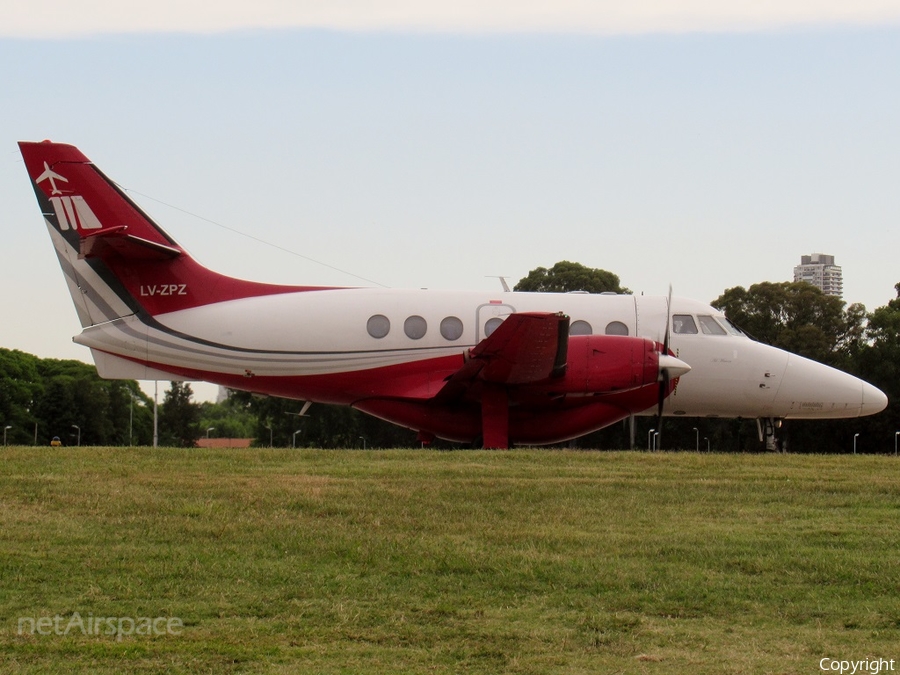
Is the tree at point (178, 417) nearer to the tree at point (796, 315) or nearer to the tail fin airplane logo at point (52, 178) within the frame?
the tree at point (796, 315)

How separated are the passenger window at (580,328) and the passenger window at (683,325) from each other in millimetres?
1874

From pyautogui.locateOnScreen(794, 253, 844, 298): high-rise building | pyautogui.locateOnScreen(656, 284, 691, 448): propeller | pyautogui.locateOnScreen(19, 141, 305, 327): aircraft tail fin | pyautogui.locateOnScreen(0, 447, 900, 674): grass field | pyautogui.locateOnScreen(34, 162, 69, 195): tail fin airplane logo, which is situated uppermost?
pyautogui.locateOnScreen(794, 253, 844, 298): high-rise building

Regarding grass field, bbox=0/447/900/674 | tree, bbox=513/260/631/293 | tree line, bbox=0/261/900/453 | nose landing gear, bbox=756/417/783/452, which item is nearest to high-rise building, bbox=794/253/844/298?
tree line, bbox=0/261/900/453

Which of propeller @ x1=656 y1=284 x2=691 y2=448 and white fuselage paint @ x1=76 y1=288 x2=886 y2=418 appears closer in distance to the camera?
propeller @ x1=656 y1=284 x2=691 y2=448

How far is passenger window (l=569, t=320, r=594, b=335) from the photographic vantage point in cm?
2311

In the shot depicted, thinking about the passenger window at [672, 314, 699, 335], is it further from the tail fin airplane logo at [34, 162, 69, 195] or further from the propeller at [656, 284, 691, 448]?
the tail fin airplane logo at [34, 162, 69, 195]

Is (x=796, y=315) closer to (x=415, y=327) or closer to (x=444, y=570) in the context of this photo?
(x=415, y=327)

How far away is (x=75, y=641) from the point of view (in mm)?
8188

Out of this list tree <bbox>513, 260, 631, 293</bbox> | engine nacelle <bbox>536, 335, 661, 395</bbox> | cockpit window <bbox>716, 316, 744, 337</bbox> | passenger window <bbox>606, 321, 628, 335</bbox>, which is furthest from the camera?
tree <bbox>513, 260, 631, 293</bbox>

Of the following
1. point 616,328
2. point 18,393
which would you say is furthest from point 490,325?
point 18,393

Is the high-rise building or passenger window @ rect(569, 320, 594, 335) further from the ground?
the high-rise building

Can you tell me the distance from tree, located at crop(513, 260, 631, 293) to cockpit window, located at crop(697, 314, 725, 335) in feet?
87.9

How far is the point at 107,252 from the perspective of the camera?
22.4 m

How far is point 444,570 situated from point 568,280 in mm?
42574
